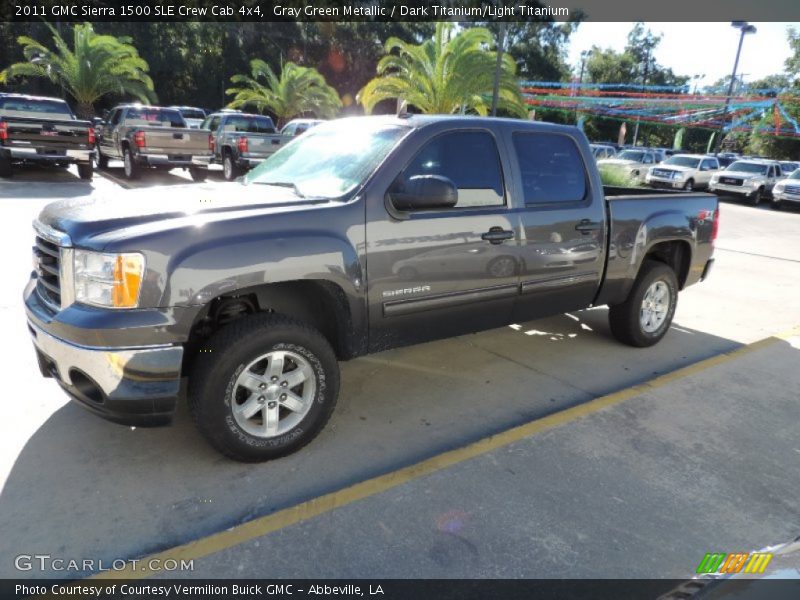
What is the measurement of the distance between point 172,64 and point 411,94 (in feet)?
85.9

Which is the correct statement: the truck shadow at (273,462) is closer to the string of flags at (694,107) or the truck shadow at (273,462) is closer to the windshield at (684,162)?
the windshield at (684,162)

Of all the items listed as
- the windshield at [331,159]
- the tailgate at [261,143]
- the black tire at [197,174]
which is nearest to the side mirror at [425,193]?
the windshield at [331,159]

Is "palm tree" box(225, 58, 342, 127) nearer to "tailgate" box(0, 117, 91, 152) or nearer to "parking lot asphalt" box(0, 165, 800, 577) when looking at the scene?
"tailgate" box(0, 117, 91, 152)

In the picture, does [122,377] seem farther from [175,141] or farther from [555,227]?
[175,141]

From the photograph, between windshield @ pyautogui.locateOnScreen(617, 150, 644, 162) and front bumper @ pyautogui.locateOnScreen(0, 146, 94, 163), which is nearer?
front bumper @ pyautogui.locateOnScreen(0, 146, 94, 163)

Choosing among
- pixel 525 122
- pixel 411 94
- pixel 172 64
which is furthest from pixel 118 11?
pixel 525 122

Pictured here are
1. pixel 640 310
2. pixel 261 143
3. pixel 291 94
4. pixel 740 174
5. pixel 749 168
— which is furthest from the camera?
pixel 291 94

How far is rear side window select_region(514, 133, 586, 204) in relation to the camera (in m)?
4.16

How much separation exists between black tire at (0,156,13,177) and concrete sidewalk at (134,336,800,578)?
13677mm

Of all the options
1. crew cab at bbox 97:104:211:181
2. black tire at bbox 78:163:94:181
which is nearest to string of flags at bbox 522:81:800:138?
crew cab at bbox 97:104:211:181

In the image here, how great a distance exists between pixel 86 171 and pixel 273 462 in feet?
43.5

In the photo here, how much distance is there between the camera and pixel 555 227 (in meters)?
4.25

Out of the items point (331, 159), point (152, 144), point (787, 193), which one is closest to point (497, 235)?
point (331, 159)

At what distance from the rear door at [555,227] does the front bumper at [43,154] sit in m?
12.3
